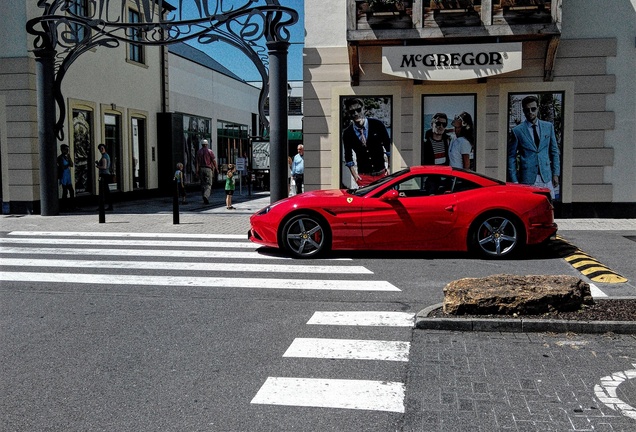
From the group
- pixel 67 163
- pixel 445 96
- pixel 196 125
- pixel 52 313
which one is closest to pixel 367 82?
pixel 445 96

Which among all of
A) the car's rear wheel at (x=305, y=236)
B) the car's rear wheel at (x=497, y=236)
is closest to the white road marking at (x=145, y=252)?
the car's rear wheel at (x=305, y=236)

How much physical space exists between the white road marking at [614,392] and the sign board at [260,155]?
23435 mm

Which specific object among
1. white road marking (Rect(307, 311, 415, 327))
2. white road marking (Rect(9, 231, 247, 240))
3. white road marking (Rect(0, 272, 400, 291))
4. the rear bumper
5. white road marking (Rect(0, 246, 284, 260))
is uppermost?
the rear bumper

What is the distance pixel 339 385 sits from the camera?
4.71m

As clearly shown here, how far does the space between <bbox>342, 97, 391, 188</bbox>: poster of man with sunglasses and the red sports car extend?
5.70m

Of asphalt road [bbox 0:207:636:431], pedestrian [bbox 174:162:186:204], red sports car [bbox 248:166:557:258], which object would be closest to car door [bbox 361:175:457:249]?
red sports car [bbox 248:166:557:258]

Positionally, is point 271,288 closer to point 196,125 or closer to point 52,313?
point 52,313

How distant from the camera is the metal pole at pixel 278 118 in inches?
608

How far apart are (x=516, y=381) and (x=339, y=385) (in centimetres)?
123

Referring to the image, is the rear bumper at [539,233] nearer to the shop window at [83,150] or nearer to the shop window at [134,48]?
the shop window at [83,150]

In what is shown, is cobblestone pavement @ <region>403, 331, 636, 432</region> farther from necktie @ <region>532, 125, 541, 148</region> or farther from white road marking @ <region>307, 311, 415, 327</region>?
necktie @ <region>532, 125, 541, 148</region>

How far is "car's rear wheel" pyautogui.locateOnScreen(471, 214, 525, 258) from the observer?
1005cm

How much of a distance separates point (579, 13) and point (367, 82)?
16.2 ft

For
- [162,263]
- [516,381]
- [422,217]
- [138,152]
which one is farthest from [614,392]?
[138,152]
